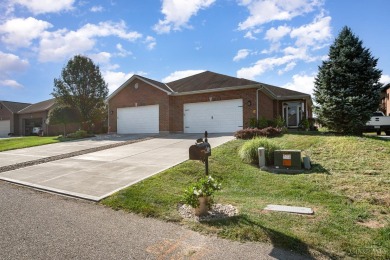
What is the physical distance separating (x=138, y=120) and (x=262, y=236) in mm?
18892

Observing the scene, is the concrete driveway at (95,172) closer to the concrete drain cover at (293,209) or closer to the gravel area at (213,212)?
the gravel area at (213,212)

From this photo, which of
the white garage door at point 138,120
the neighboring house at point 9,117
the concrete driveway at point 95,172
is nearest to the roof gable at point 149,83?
the white garage door at point 138,120

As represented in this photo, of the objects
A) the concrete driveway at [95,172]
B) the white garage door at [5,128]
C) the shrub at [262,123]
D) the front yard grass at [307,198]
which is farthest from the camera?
the white garage door at [5,128]

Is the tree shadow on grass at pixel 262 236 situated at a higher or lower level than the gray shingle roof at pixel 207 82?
lower

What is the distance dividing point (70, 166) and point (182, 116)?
1142 centimetres

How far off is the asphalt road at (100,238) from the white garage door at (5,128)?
4041 cm

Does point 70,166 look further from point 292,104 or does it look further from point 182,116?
point 292,104

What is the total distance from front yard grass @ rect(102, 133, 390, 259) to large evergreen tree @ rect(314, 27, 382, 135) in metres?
3.89

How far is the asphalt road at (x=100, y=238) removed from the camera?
363 centimetres

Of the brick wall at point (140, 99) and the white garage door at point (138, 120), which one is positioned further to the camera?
the white garage door at point (138, 120)

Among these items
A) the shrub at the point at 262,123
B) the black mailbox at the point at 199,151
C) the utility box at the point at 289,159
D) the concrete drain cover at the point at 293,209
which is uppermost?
the shrub at the point at 262,123

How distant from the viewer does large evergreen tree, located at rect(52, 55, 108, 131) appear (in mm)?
25562

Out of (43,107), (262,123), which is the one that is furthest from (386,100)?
(43,107)

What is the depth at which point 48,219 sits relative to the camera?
4.86 meters
